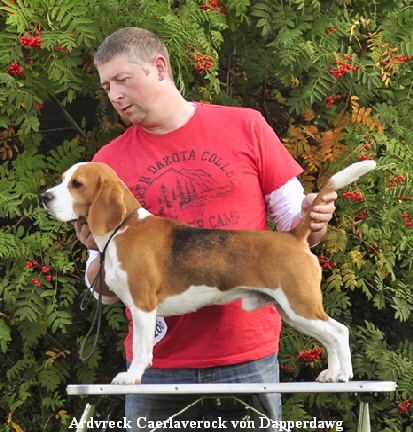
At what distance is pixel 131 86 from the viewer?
2.71 metres

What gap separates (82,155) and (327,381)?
9.14ft

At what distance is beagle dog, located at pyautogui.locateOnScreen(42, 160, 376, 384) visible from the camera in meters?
2.42

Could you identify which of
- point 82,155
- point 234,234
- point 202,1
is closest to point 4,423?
point 82,155

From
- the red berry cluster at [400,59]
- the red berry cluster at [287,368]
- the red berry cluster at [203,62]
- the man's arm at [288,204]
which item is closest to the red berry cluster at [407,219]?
the red berry cluster at [400,59]

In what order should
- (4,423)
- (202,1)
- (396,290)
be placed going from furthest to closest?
1. (4,423)
2. (396,290)
3. (202,1)

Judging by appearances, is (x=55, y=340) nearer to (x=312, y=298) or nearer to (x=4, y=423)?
(x=4, y=423)

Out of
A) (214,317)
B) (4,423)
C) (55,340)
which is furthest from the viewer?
(4,423)

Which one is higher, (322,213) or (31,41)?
(31,41)

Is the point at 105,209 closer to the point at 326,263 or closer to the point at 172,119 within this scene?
the point at 172,119

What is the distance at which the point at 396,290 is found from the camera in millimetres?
4672

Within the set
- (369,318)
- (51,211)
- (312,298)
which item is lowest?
(369,318)

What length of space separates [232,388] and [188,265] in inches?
17.4

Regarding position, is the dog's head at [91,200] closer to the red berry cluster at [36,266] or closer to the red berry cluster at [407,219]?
the red berry cluster at [36,266]

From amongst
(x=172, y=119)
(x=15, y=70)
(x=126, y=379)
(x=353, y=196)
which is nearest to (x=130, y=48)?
(x=172, y=119)
